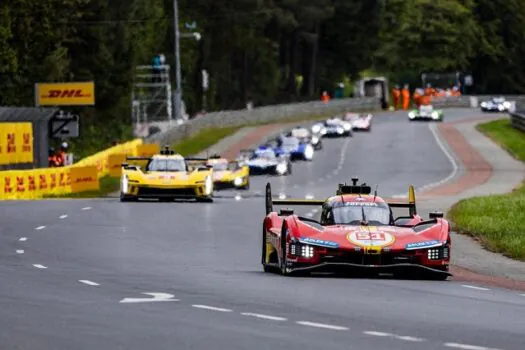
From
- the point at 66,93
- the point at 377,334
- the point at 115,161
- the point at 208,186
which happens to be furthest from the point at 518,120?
the point at 377,334

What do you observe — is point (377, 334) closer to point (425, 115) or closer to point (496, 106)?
point (425, 115)

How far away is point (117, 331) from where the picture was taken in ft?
44.9

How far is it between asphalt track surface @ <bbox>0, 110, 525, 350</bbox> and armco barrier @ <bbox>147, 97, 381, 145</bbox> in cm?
5309

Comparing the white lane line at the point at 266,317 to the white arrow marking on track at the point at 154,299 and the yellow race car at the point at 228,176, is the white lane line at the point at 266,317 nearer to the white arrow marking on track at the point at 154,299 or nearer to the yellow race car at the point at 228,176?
the white arrow marking on track at the point at 154,299

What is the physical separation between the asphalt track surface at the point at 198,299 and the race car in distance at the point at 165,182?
759 cm

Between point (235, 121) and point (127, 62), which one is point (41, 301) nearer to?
point (127, 62)

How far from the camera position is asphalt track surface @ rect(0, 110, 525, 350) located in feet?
44.0

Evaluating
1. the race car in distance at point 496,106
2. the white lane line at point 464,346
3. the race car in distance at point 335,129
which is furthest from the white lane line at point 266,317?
the race car in distance at point 496,106

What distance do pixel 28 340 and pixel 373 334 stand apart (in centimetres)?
299

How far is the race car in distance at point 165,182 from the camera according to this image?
41.9 metres

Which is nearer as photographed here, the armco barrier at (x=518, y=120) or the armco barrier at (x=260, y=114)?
the armco barrier at (x=260, y=114)

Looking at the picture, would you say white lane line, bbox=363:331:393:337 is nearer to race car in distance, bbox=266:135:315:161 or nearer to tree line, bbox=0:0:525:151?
race car in distance, bbox=266:135:315:161

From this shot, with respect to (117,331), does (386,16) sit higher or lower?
higher

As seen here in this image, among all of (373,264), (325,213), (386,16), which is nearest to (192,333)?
(373,264)
